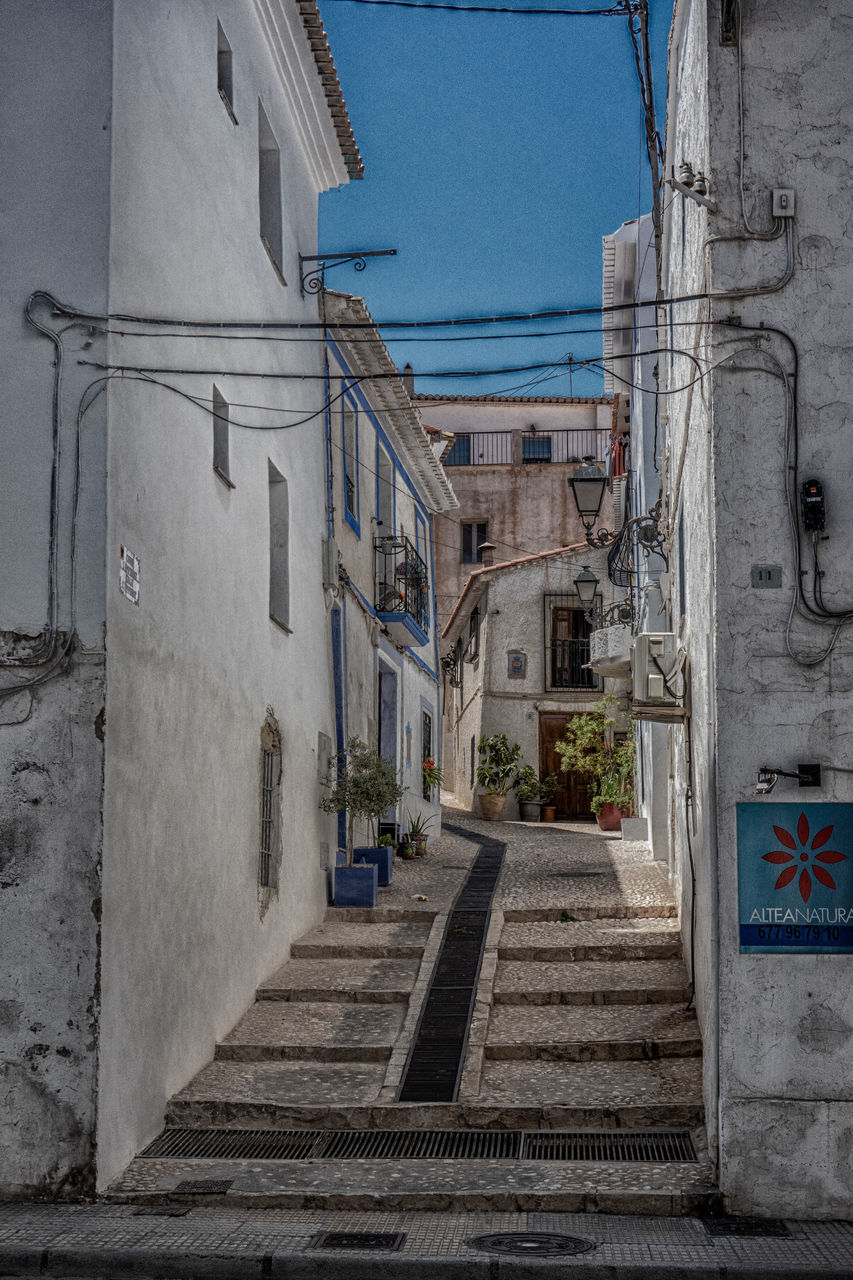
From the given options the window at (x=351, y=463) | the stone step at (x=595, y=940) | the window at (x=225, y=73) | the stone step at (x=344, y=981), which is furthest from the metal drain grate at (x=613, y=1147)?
the window at (x=351, y=463)

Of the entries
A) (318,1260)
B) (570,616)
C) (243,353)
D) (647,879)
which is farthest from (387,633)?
(318,1260)

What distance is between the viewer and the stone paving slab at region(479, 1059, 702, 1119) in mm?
8508

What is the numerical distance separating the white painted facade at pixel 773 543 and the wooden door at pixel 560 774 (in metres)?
21.0

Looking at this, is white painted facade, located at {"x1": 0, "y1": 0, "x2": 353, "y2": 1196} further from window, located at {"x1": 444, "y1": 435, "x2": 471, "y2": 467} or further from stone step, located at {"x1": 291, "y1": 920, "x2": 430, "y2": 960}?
window, located at {"x1": 444, "y1": 435, "x2": 471, "y2": 467}

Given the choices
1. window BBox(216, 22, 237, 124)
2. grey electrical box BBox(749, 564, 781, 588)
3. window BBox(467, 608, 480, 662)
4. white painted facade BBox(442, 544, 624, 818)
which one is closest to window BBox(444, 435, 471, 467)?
window BBox(467, 608, 480, 662)

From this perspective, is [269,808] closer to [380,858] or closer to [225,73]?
[380,858]

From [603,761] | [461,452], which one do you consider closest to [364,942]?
[603,761]

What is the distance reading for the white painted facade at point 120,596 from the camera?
743 centimetres

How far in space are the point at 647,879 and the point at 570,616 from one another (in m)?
15.1

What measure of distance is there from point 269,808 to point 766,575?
19.1ft

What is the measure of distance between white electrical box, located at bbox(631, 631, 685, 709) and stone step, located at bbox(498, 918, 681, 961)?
8.91 feet

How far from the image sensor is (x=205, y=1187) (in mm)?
7371

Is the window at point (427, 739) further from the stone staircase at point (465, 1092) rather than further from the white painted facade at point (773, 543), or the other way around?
the white painted facade at point (773, 543)

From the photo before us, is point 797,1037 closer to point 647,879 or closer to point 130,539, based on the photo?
point 130,539
